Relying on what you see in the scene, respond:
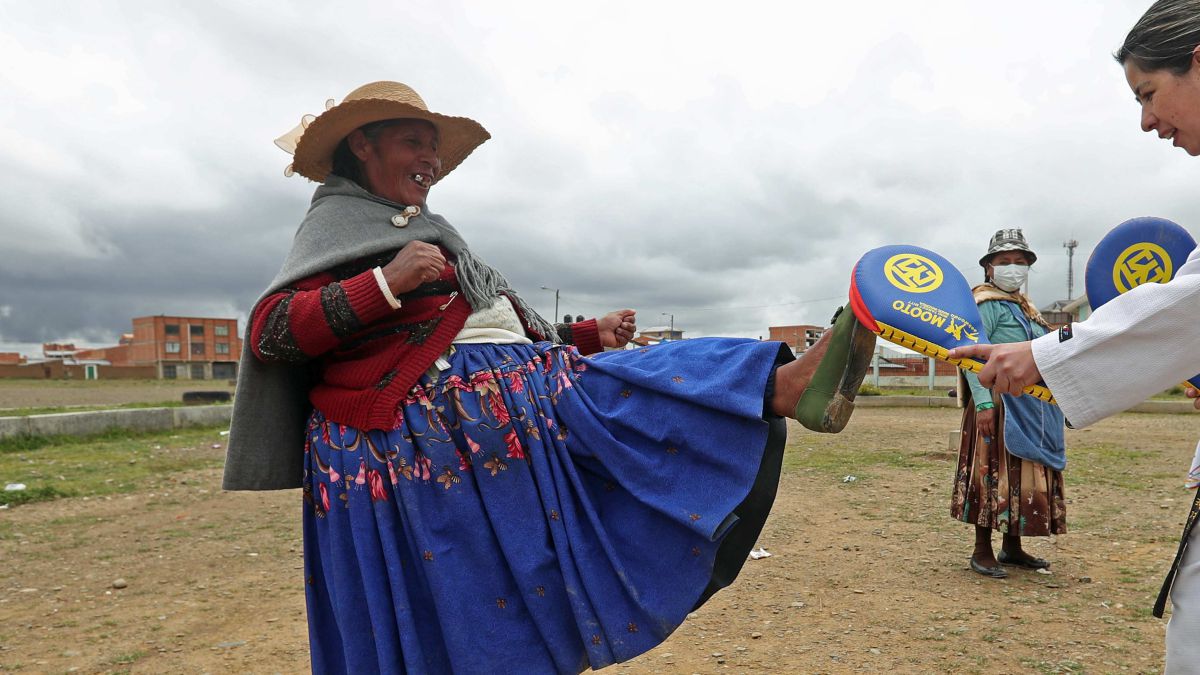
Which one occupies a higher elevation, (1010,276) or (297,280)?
(1010,276)

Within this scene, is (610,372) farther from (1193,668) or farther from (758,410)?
(1193,668)

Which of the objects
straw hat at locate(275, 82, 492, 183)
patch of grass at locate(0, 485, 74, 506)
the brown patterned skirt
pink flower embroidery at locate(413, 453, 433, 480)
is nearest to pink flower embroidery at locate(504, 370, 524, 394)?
pink flower embroidery at locate(413, 453, 433, 480)

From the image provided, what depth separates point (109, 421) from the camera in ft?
38.2

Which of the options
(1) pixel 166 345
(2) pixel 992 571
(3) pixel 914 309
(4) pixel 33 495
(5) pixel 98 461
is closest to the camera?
→ (3) pixel 914 309

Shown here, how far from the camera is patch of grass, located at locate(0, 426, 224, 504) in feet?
25.4

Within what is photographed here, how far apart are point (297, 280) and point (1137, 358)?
198 centimetres

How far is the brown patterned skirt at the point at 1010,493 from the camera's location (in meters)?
4.55

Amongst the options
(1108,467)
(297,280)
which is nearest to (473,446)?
(297,280)

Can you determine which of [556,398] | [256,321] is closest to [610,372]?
[556,398]

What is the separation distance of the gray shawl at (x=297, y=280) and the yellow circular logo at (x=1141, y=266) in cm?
183

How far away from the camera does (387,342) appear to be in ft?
6.72

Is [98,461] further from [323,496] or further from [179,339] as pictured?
[179,339]

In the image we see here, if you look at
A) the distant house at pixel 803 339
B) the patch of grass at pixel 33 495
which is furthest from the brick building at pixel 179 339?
the patch of grass at pixel 33 495

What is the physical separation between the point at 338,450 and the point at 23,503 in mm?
7116
